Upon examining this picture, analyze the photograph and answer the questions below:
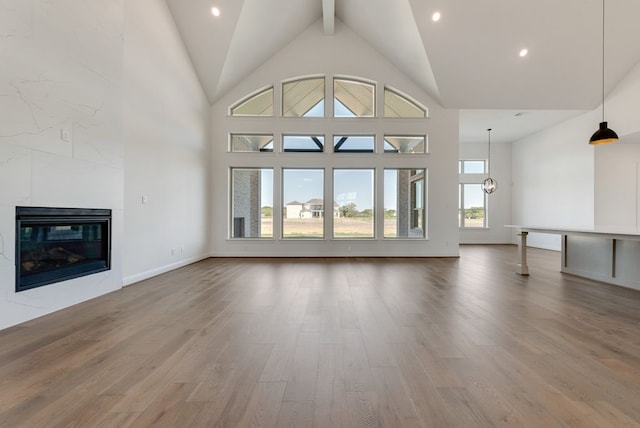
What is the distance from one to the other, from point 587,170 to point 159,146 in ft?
31.7

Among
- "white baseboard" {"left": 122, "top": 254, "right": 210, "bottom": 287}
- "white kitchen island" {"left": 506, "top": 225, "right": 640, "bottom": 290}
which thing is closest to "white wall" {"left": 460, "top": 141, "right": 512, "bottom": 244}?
"white kitchen island" {"left": 506, "top": 225, "right": 640, "bottom": 290}

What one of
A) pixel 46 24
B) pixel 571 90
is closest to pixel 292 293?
pixel 46 24

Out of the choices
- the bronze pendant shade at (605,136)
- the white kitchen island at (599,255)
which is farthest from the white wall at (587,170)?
the bronze pendant shade at (605,136)

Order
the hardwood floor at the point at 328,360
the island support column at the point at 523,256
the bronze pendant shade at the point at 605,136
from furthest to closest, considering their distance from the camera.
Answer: the island support column at the point at 523,256 → the bronze pendant shade at the point at 605,136 → the hardwood floor at the point at 328,360

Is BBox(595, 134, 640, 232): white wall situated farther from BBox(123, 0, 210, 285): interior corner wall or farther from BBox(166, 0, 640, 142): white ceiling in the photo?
BBox(123, 0, 210, 285): interior corner wall

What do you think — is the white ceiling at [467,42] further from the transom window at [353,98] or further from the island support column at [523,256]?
the island support column at [523,256]

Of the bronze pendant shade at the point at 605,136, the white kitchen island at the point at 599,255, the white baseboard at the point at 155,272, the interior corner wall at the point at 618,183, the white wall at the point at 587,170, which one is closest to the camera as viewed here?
the white kitchen island at the point at 599,255

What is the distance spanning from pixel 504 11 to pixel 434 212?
4.10m

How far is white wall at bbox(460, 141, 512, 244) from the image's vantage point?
10.0 m

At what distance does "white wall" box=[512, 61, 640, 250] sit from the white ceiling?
416 mm

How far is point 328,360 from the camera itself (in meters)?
1.96

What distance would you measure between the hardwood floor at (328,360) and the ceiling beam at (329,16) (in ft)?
19.5

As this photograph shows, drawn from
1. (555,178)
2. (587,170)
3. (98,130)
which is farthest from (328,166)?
(555,178)

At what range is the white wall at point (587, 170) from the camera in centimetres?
641
